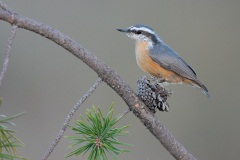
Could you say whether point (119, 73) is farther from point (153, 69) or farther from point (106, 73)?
point (106, 73)

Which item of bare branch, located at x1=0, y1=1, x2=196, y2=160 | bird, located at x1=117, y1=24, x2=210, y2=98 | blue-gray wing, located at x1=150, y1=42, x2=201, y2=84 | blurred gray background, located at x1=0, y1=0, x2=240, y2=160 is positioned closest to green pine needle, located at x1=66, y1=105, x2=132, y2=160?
bare branch, located at x1=0, y1=1, x2=196, y2=160

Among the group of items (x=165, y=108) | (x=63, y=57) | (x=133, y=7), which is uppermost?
(x=133, y=7)

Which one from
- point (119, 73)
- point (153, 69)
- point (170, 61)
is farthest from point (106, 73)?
point (119, 73)

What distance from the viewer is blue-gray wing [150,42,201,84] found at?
7.09ft

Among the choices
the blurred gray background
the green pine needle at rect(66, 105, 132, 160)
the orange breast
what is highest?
the blurred gray background

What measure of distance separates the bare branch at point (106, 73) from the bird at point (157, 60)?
2.72 ft

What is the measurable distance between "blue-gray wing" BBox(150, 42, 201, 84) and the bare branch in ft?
3.12

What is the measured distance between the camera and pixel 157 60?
218 cm

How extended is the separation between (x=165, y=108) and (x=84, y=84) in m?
2.05

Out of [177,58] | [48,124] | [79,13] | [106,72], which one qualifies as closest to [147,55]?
[177,58]

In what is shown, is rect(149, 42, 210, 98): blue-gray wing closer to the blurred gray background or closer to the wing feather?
the wing feather

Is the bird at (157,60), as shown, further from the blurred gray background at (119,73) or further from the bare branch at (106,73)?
the blurred gray background at (119,73)

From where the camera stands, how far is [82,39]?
11.3 ft

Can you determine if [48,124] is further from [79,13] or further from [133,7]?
[133,7]
